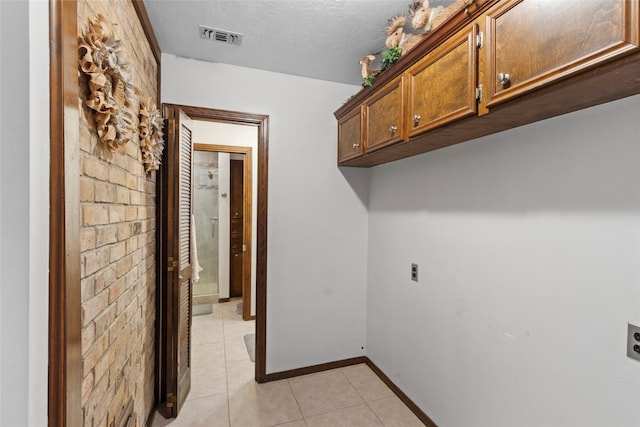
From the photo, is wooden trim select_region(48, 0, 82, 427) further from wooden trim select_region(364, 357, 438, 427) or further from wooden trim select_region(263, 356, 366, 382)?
wooden trim select_region(364, 357, 438, 427)

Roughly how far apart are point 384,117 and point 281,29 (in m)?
0.84

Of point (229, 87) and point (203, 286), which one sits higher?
point (229, 87)

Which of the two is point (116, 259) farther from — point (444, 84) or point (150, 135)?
point (444, 84)

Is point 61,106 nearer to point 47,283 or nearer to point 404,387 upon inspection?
point 47,283

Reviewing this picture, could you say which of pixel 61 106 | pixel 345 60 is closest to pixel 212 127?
pixel 345 60

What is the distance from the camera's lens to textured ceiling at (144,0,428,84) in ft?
5.36

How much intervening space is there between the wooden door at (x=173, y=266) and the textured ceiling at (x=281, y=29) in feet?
1.64

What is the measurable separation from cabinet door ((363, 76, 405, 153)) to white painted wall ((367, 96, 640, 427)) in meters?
0.35

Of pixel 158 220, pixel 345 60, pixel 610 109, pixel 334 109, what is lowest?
pixel 158 220

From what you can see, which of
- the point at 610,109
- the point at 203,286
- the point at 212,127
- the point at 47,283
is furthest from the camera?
the point at 203,286

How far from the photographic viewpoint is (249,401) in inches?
85.2

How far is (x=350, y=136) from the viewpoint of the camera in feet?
7.65

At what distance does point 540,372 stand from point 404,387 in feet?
3.64

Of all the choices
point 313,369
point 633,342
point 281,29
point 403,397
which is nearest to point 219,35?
point 281,29
